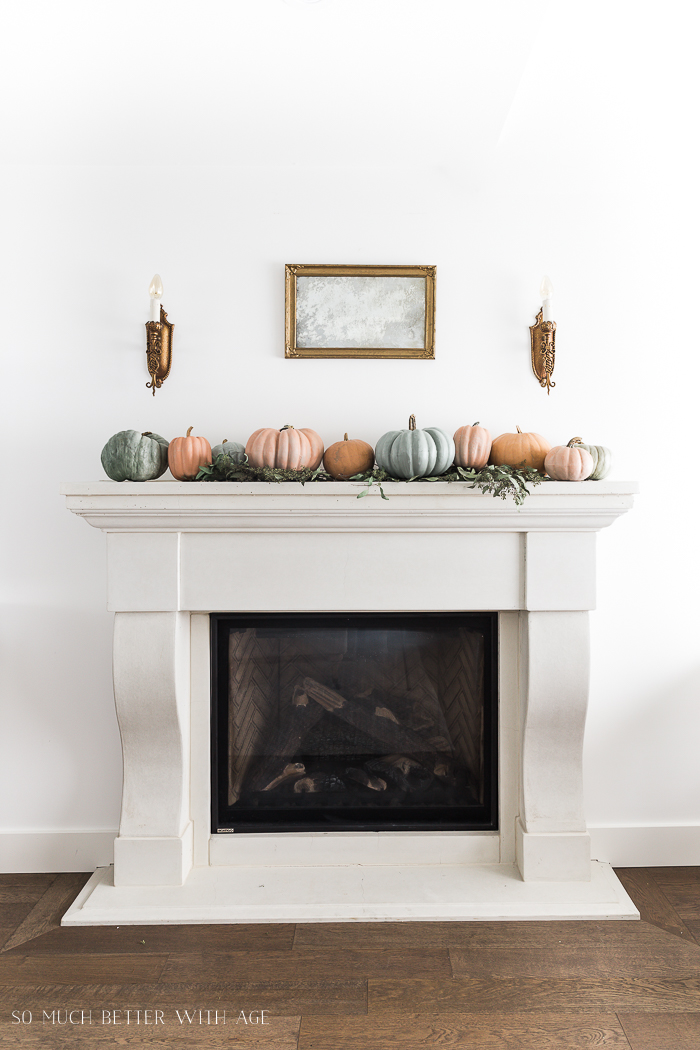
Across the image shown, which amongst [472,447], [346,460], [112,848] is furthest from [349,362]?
[112,848]

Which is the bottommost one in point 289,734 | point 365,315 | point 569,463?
point 289,734

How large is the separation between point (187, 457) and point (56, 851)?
4.48ft

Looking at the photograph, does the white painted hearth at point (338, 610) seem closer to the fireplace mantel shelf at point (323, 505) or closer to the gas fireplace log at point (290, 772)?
the fireplace mantel shelf at point (323, 505)

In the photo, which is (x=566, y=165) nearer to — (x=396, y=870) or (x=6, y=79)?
(x=6, y=79)

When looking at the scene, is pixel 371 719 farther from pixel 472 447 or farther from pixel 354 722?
pixel 472 447

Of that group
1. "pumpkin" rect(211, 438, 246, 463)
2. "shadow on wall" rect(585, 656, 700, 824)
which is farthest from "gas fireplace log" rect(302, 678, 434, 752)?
"pumpkin" rect(211, 438, 246, 463)

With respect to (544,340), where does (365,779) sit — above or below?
below

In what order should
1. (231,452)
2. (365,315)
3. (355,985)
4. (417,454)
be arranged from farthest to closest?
(365,315), (231,452), (417,454), (355,985)

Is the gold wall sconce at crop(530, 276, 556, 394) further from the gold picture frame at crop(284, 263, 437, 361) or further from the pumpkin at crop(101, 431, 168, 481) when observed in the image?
the pumpkin at crop(101, 431, 168, 481)

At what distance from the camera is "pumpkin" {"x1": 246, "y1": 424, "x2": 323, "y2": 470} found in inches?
68.7

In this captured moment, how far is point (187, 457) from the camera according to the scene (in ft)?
5.70

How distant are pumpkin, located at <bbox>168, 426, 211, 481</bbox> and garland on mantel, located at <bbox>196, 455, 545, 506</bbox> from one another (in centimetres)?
2

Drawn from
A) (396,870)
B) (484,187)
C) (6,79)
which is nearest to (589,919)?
(396,870)

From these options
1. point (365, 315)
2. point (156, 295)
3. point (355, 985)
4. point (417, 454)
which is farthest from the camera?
point (365, 315)
